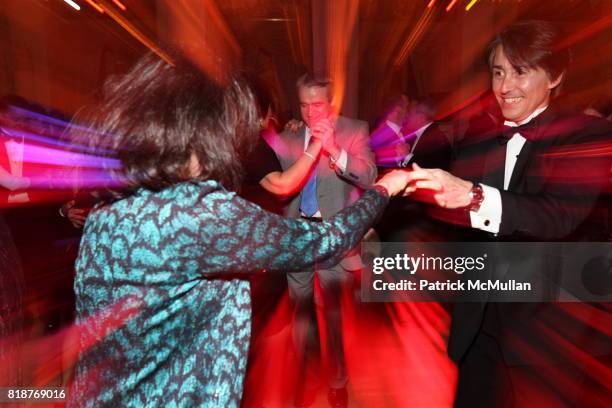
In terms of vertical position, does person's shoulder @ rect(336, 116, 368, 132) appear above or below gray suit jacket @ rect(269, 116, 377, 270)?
above

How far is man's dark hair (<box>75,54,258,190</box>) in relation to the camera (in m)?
1.32

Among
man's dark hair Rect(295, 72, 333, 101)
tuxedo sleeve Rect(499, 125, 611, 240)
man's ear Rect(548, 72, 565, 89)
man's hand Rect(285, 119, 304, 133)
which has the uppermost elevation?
man's dark hair Rect(295, 72, 333, 101)

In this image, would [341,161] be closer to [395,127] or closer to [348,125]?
[348,125]

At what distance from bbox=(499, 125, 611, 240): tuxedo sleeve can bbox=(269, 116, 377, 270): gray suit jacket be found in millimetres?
1293

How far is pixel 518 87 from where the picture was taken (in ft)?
6.63

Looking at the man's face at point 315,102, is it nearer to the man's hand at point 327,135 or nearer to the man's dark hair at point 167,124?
the man's hand at point 327,135

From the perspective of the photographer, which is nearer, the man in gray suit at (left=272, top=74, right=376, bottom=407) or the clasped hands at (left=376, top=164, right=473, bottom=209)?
the clasped hands at (left=376, top=164, right=473, bottom=209)

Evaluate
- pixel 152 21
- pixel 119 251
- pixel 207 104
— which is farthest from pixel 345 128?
pixel 152 21

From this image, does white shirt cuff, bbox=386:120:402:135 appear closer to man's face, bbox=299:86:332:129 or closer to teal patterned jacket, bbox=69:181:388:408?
man's face, bbox=299:86:332:129

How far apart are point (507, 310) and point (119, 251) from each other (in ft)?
4.45

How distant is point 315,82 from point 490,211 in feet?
5.30

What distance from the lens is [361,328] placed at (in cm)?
420

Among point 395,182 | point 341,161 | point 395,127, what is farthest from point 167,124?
point 395,127

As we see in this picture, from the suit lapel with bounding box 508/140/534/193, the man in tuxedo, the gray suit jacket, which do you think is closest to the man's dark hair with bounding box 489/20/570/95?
the man in tuxedo
